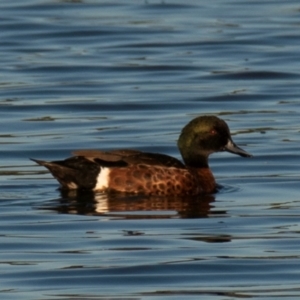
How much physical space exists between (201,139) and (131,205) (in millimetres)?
1411

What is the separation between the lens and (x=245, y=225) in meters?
11.4

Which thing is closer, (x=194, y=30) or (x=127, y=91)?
(x=127, y=91)

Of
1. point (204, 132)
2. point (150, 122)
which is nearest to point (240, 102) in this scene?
point (150, 122)

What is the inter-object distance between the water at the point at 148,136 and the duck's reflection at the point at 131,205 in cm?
2

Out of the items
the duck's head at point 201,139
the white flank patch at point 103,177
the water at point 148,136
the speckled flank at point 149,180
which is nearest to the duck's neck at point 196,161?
the duck's head at point 201,139

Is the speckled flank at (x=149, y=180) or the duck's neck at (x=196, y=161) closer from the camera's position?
the speckled flank at (x=149, y=180)

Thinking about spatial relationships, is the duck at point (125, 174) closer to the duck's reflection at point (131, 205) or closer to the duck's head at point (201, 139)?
Answer: the duck's reflection at point (131, 205)

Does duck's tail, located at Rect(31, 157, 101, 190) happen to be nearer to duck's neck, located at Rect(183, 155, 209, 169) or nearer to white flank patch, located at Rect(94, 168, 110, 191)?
white flank patch, located at Rect(94, 168, 110, 191)

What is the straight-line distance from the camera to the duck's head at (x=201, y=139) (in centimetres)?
1349

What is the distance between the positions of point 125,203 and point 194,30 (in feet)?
41.2

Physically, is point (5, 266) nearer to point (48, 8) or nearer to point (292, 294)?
point (292, 294)

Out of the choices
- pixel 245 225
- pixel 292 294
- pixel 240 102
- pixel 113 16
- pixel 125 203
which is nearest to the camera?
pixel 292 294

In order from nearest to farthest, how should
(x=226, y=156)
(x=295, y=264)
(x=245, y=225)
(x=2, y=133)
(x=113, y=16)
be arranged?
(x=295, y=264) < (x=245, y=225) < (x=226, y=156) < (x=2, y=133) < (x=113, y=16)

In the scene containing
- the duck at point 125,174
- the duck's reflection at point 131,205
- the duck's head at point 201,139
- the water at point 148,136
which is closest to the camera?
the water at point 148,136
